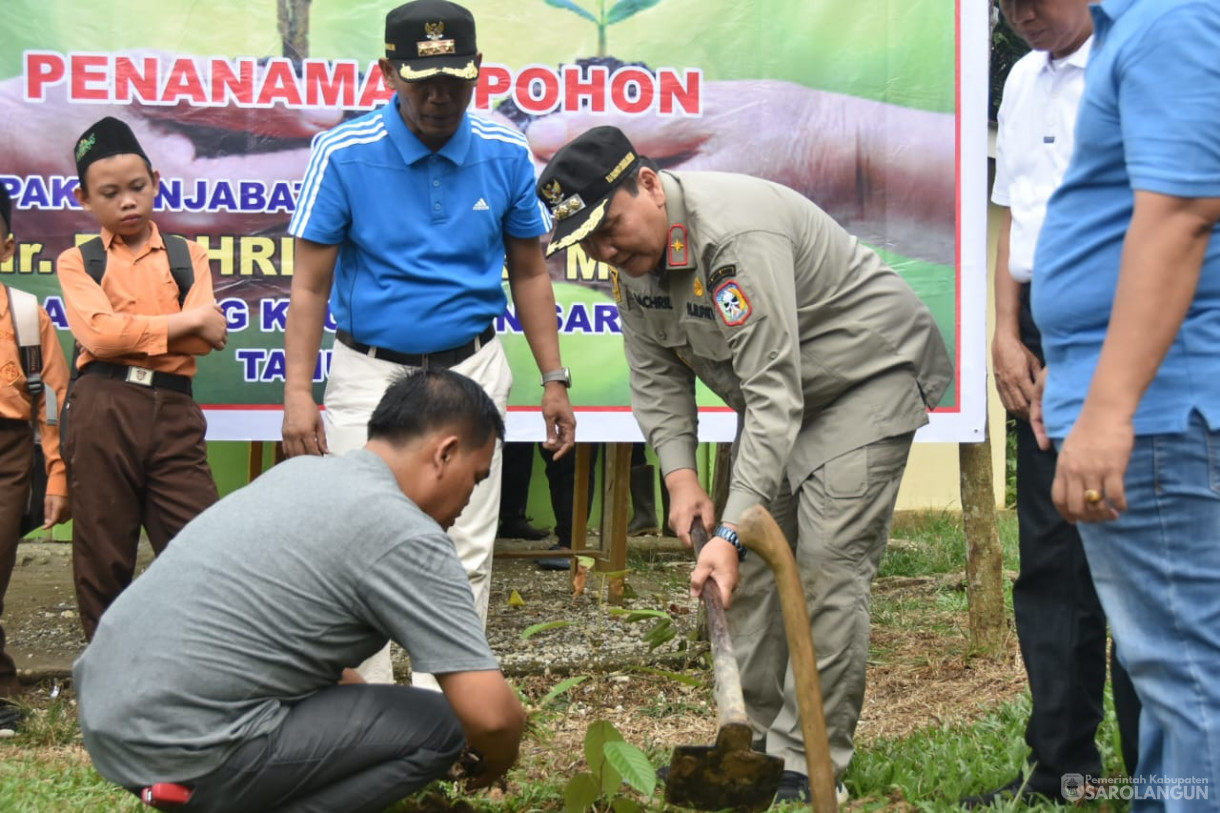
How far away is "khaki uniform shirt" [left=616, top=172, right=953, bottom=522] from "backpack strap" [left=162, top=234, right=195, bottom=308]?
1667 mm

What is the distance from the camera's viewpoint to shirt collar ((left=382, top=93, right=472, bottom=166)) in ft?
13.2

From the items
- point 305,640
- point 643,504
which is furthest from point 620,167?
point 643,504

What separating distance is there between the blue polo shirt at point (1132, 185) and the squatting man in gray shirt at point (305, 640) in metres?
1.20

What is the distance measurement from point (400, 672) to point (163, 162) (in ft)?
6.71

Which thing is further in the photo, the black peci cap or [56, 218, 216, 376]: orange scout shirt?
the black peci cap

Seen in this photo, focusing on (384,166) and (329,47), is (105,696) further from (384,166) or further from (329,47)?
(329,47)

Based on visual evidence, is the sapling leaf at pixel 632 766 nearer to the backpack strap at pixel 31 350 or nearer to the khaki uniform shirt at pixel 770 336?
the khaki uniform shirt at pixel 770 336

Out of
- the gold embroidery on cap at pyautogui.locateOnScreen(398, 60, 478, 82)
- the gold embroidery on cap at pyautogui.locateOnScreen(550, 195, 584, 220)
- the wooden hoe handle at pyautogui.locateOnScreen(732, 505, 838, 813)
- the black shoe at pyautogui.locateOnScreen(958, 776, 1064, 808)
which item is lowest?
the black shoe at pyautogui.locateOnScreen(958, 776, 1064, 808)

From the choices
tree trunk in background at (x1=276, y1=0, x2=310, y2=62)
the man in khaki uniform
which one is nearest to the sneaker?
the man in khaki uniform

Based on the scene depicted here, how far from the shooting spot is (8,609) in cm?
595

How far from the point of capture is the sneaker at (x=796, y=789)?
11.2ft

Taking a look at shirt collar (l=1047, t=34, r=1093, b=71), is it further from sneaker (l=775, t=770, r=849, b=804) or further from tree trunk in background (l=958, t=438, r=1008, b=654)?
tree trunk in background (l=958, t=438, r=1008, b=654)

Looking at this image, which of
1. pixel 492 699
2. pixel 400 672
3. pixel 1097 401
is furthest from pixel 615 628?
pixel 1097 401

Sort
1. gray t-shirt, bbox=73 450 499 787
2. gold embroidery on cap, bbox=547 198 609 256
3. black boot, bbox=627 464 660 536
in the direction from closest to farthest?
1. gray t-shirt, bbox=73 450 499 787
2. gold embroidery on cap, bbox=547 198 609 256
3. black boot, bbox=627 464 660 536
